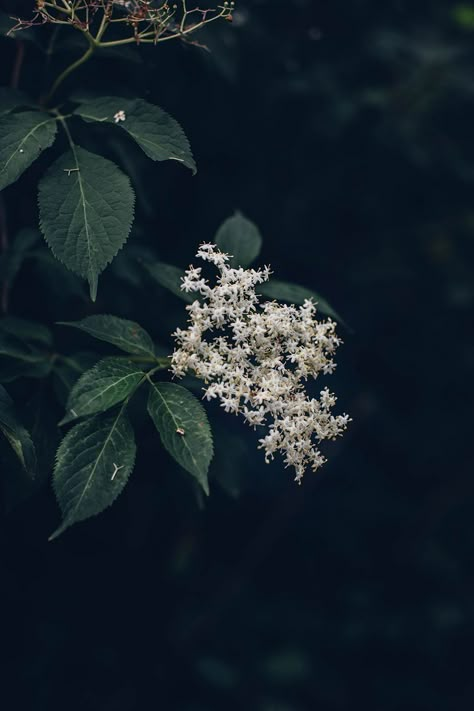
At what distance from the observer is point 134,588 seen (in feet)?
12.5

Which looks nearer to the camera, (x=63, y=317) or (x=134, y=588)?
(x=63, y=317)

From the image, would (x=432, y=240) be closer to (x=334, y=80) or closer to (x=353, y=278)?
(x=353, y=278)

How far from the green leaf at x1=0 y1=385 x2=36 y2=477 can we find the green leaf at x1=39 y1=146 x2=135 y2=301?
0.32 meters

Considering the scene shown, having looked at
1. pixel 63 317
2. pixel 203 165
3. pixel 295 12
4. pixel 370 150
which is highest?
pixel 295 12

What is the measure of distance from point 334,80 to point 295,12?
0.34m

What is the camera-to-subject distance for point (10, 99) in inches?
77.3

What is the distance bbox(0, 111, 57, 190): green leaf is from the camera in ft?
5.45

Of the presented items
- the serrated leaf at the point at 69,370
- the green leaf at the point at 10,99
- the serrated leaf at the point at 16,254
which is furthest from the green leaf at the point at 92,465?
the green leaf at the point at 10,99

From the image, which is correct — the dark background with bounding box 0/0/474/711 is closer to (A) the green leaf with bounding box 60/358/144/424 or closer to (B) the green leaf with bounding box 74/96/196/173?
(A) the green leaf with bounding box 60/358/144/424

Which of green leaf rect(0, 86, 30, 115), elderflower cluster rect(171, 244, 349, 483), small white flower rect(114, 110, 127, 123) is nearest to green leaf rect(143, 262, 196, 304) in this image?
elderflower cluster rect(171, 244, 349, 483)

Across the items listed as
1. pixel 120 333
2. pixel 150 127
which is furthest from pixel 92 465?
pixel 150 127

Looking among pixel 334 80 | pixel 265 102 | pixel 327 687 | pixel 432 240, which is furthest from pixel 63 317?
pixel 327 687

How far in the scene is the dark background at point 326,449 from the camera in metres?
2.79

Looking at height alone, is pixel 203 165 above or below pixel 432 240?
below
